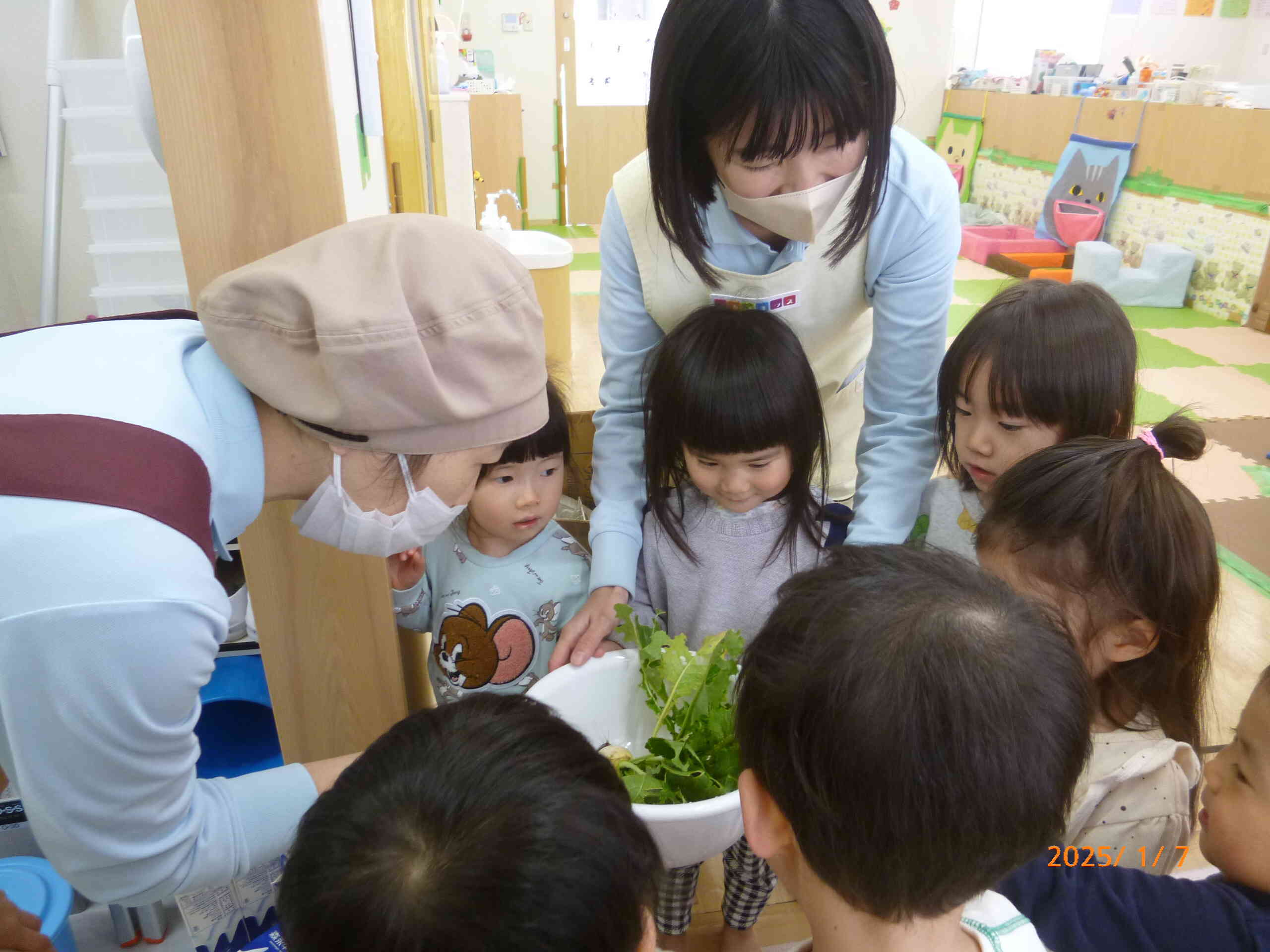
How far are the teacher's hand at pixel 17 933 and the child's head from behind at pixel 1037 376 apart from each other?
1245mm

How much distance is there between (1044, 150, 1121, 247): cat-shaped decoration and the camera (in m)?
4.71

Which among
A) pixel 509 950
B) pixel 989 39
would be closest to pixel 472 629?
pixel 509 950

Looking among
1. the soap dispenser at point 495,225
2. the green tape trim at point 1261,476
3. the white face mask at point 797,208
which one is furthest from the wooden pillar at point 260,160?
the green tape trim at point 1261,476

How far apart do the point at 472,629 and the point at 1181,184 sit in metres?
4.57

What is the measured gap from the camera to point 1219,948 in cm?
68

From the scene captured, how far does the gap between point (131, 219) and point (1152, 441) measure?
Result: 192 centimetres

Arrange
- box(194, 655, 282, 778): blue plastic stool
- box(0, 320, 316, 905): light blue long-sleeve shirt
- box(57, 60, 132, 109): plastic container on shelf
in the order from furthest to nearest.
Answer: box(57, 60, 132, 109): plastic container on shelf < box(194, 655, 282, 778): blue plastic stool < box(0, 320, 316, 905): light blue long-sleeve shirt

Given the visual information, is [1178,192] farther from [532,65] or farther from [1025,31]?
[532,65]

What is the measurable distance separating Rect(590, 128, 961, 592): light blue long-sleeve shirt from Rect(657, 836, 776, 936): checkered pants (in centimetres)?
38

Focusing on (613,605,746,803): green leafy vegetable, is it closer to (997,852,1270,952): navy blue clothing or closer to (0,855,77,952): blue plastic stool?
(997,852,1270,952): navy blue clothing

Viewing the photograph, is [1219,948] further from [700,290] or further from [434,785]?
[700,290]

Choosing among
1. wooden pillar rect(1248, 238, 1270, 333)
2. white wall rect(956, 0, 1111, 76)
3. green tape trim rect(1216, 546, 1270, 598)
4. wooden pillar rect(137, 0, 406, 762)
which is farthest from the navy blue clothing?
white wall rect(956, 0, 1111, 76)

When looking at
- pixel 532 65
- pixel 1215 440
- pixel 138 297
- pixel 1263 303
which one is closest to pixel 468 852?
pixel 138 297
